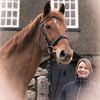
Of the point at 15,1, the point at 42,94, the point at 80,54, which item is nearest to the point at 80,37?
the point at 80,54

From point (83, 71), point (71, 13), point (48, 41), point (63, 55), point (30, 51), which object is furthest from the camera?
point (71, 13)

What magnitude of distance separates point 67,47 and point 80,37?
1194 cm

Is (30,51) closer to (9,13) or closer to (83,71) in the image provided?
(83,71)

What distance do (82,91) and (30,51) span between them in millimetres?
867

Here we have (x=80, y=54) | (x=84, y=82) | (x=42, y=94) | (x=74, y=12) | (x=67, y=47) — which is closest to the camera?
(x=67, y=47)

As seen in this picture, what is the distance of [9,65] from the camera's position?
17.2 feet

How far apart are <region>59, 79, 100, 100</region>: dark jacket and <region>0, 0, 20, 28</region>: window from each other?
38.6 feet

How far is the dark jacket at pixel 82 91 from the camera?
5.57m

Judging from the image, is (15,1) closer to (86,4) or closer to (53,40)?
(86,4)

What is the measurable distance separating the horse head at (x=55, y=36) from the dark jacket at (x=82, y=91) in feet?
1.96

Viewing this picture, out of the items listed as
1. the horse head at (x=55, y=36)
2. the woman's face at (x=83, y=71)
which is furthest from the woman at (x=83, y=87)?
the horse head at (x=55, y=36)

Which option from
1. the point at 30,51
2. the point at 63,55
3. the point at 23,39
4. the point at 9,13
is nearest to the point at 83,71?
the point at 63,55

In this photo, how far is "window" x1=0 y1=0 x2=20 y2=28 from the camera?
1762 centimetres

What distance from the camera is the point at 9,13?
18172 mm
